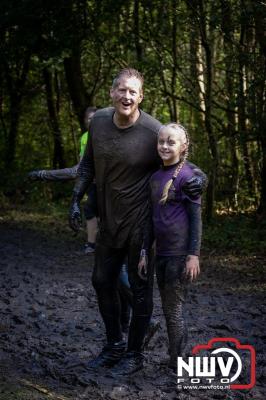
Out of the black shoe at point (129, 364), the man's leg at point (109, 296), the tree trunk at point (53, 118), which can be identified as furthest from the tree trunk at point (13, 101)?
the black shoe at point (129, 364)

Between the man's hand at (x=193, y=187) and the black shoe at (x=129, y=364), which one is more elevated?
the man's hand at (x=193, y=187)

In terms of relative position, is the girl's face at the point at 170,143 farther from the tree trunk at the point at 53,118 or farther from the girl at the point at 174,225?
the tree trunk at the point at 53,118

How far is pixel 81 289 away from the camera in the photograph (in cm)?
856

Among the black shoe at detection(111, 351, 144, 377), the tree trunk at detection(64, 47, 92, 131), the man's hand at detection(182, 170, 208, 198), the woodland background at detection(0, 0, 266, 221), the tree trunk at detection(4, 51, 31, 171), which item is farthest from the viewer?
the tree trunk at detection(4, 51, 31, 171)

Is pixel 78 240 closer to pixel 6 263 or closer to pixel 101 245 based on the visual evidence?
pixel 6 263

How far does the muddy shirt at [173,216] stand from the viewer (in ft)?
16.8

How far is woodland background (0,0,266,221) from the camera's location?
1306cm

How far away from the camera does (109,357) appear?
5.59 meters

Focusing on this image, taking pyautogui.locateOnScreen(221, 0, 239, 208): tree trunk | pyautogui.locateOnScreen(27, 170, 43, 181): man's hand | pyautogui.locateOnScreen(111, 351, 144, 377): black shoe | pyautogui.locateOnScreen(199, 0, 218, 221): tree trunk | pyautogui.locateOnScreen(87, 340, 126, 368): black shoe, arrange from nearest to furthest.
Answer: pyautogui.locateOnScreen(111, 351, 144, 377): black shoe, pyautogui.locateOnScreen(87, 340, 126, 368): black shoe, pyautogui.locateOnScreen(27, 170, 43, 181): man's hand, pyautogui.locateOnScreen(221, 0, 239, 208): tree trunk, pyautogui.locateOnScreen(199, 0, 218, 221): tree trunk

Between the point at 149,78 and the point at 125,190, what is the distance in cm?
1025

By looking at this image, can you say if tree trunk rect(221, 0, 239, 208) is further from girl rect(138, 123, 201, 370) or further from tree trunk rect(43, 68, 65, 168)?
girl rect(138, 123, 201, 370)

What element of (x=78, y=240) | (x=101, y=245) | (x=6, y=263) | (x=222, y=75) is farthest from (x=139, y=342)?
(x=222, y=75)

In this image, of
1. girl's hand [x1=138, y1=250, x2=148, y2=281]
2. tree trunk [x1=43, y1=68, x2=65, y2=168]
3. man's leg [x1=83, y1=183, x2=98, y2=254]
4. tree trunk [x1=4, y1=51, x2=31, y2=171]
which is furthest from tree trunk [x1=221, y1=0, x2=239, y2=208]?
girl's hand [x1=138, y1=250, x2=148, y2=281]

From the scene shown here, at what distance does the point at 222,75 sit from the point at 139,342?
45.5ft
